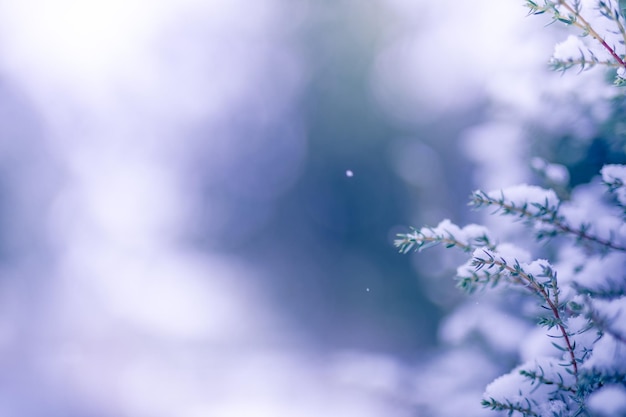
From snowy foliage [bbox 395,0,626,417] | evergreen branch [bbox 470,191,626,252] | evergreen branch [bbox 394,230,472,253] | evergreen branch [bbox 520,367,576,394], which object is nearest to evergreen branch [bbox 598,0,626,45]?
snowy foliage [bbox 395,0,626,417]

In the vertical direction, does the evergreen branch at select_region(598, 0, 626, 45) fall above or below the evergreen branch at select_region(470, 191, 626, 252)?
above

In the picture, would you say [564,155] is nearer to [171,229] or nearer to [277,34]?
[277,34]

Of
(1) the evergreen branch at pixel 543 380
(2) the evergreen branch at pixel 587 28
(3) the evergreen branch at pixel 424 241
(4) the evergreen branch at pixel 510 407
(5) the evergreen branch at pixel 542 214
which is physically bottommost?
(4) the evergreen branch at pixel 510 407

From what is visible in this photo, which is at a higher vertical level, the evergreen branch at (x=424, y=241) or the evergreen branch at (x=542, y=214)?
the evergreen branch at (x=542, y=214)

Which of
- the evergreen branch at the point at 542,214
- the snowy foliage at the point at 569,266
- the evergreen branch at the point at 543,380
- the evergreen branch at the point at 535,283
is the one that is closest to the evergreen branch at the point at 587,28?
the snowy foliage at the point at 569,266

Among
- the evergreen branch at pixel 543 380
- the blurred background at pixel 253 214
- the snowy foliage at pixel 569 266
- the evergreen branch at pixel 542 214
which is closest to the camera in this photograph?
the snowy foliage at pixel 569 266

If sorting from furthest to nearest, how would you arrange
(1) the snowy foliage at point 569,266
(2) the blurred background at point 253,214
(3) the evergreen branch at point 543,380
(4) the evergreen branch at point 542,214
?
(2) the blurred background at point 253,214 → (4) the evergreen branch at point 542,214 → (3) the evergreen branch at point 543,380 → (1) the snowy foliage at point 569,266

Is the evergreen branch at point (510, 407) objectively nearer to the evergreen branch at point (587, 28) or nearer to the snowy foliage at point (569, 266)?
the snowy foliage at point (569, 266)

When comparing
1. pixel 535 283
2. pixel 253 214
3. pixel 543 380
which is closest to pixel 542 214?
pixel 535 283

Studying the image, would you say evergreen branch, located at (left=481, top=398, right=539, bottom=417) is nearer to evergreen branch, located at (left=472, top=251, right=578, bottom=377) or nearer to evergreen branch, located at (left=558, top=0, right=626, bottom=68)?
evergreen branch, located at (left=472, top=251, right=578, bottom=377)

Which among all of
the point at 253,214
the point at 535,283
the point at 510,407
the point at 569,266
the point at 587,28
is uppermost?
the point at 253,214

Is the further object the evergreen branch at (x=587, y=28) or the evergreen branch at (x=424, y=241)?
the evergreen branch at (x=424, y=241)

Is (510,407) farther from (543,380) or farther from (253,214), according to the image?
(253,214)

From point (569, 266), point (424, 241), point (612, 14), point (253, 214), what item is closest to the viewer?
point (612, 14)
